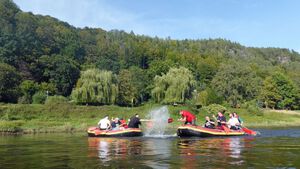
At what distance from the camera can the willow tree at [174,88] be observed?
74.7 meters

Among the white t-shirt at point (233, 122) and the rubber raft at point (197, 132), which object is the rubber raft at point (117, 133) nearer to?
the rubber raft at point (197, 132)

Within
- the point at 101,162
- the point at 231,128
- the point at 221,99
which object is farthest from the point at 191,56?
the point at 101,162

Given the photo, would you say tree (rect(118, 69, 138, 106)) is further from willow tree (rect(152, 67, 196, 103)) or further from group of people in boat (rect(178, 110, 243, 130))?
group of people in boat (rect(178, 110, 243, 130))

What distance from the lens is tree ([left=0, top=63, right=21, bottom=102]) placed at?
250ft

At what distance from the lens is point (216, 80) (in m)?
92.9

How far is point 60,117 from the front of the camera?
2229 inches

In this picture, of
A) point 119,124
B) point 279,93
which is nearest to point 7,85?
point 119,124

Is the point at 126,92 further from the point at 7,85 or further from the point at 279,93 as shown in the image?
the point at 279,93

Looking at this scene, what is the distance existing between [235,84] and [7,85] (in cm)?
4728

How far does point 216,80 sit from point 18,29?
52.4m

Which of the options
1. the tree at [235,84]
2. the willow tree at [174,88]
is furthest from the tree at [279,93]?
the willow tree at [174,88]

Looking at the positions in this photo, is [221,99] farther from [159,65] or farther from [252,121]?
[159,65]

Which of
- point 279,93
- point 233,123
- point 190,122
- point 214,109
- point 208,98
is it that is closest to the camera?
point 190,122

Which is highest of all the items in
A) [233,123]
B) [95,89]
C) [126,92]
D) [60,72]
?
[60,72]
